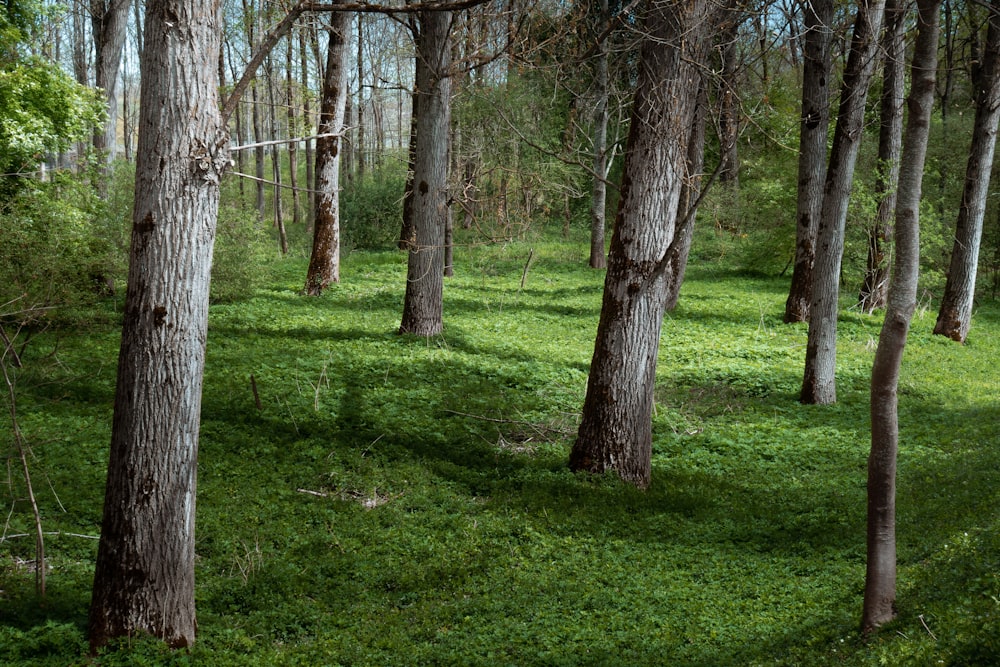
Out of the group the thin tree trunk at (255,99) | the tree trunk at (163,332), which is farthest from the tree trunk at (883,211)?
the tree trunk at (163,332)

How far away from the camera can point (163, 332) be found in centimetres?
469

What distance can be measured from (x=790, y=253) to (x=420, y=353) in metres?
15.4

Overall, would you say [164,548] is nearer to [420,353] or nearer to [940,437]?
[420,353]

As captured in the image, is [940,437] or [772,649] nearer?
[772,649]

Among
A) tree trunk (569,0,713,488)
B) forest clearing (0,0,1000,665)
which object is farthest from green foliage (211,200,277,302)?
tree trunk (569,0,713,488)

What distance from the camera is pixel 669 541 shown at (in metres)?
7.10

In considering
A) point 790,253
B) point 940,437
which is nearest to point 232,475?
point 940,437

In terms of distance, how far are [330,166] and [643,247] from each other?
10.5 metres

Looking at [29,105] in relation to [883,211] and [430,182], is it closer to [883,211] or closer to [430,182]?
[430,182]

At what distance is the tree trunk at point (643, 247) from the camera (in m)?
7.57

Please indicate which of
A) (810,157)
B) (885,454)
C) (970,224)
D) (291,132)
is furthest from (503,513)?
(291,132)

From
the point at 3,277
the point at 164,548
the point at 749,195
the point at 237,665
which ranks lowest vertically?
the point at 237,665

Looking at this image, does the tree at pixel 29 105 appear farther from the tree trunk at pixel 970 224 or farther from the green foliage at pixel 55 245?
the tree trunk at pixel 970 224

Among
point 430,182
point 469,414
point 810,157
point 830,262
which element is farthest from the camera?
point 810,157
